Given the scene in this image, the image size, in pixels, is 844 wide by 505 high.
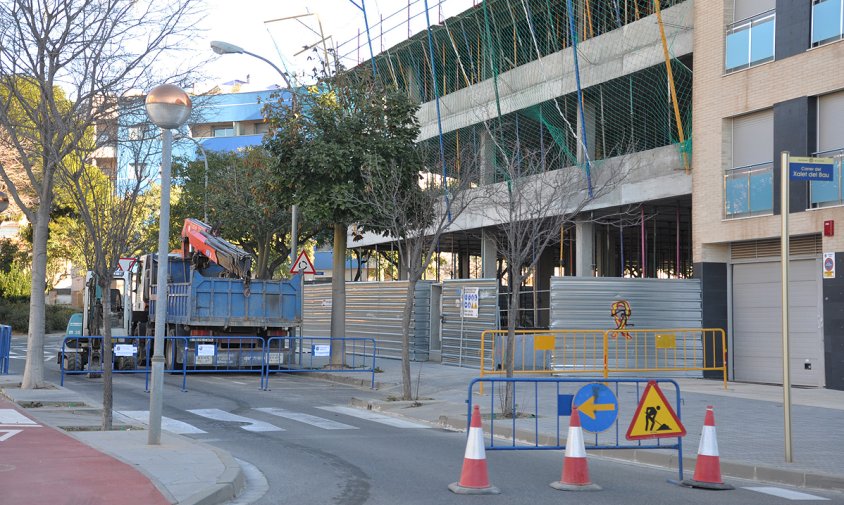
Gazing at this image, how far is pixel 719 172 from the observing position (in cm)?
2258

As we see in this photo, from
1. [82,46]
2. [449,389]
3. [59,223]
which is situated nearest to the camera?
[82,46]

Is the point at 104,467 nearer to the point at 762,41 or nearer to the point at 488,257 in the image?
the point at 762,41

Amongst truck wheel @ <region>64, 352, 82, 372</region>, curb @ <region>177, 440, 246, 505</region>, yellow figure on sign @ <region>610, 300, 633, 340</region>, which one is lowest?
curb @ <region>177, 440, 246, 505</region>

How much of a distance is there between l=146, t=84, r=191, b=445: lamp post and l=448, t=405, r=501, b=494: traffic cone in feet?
13.3

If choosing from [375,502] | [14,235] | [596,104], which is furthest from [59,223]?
[375,502]

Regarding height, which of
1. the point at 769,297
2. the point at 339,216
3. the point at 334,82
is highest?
the point at 334,82

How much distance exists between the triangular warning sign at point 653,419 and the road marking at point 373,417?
18.6 feet

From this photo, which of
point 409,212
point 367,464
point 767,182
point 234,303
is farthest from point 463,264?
point 367,464

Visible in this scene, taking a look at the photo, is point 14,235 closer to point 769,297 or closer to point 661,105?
point 661,105

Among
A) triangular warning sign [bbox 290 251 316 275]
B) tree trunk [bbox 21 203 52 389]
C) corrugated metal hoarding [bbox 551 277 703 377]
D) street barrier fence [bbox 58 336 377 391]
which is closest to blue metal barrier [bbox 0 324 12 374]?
street barrier fence [bbox 58 336 377 391]

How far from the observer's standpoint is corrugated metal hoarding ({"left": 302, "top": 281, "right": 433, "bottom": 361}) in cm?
2930

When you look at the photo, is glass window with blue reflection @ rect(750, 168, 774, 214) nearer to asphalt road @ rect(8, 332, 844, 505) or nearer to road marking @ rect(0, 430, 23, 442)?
asphalt road @ rect(8, 332, 844, 505)

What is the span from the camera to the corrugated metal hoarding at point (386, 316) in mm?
29297

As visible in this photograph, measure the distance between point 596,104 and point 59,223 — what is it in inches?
1197
